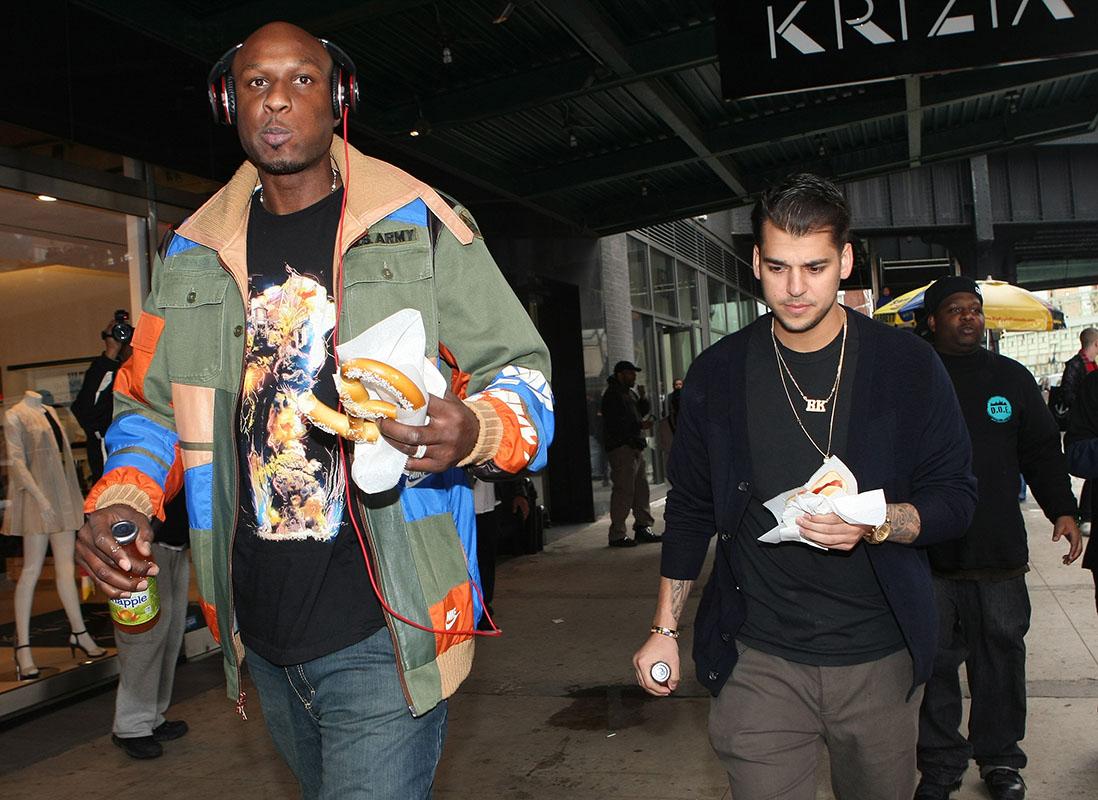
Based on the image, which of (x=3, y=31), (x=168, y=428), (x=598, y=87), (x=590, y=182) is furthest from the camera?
(x=590, y=182)

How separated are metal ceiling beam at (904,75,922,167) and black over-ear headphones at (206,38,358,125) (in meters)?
6.28

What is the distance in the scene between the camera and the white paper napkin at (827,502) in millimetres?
2602

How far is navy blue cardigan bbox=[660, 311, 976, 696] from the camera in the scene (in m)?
2.89

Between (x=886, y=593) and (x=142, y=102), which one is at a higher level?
(x=142, y=102)

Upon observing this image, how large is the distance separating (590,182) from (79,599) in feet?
22.0

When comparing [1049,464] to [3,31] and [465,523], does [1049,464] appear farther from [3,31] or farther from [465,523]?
[3,31]

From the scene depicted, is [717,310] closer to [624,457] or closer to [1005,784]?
[624,457]

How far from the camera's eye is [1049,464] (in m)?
4.75

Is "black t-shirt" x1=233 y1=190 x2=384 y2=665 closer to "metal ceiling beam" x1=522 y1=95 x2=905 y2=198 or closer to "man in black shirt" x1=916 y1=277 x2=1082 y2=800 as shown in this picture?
"man in black shirt" x1=916 y1=277 x2=1082 y2=800

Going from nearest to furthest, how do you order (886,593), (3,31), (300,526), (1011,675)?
1. (300,526)
2. (886,593)
3. (1011,675)
4. (3,31)

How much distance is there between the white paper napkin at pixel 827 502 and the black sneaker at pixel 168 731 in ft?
14.2

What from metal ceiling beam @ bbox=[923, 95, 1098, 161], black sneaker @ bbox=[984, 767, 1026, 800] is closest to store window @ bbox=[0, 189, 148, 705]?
black sneaker @ bbox=[984, 767, 1026, 800]

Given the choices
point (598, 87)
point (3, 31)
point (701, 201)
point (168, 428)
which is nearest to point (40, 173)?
point (3, 31)

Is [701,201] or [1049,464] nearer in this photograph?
[1049,464]
